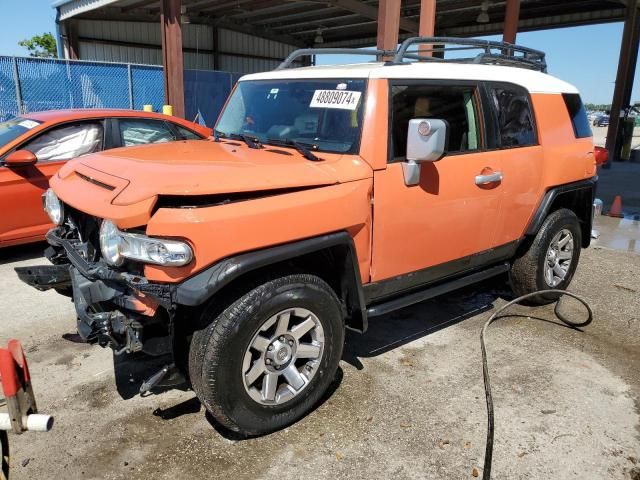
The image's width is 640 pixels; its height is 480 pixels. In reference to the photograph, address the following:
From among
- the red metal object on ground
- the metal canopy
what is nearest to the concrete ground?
the red metal object on ground

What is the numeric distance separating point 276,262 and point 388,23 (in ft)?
26.1

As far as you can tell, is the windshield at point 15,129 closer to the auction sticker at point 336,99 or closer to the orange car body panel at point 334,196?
the orange car body panel at point 334,196

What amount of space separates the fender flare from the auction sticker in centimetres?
84

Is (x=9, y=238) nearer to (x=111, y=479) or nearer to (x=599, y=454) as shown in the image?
(x=111, y=479)

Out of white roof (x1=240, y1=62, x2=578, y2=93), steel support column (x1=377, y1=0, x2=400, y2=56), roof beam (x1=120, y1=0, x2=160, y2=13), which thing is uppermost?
roof beam (x1=120, y1=0, x2=160, y2=13)

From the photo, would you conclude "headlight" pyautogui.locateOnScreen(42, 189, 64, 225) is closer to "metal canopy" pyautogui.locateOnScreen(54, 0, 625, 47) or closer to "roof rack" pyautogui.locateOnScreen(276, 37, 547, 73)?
"roof rack" pyautogui.locateOnScreen(276, 37, 547, 73)

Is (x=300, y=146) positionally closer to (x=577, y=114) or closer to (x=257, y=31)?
(x=577, y=114)

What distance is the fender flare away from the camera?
7.89 feet

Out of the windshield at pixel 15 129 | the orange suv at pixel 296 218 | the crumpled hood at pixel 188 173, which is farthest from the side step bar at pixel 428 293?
the windshield at pixel 15 129

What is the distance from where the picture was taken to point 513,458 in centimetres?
277

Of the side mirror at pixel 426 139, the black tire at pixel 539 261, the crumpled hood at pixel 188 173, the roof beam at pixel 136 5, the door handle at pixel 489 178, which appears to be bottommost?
the black tire at pixel 539 261

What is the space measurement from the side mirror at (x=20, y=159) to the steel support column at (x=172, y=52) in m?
6.58

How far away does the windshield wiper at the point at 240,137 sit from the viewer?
137 inches

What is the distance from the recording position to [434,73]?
345 cm
